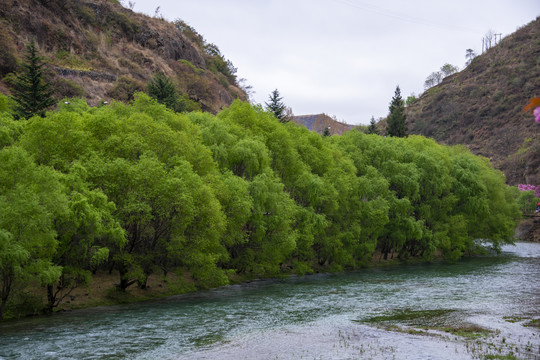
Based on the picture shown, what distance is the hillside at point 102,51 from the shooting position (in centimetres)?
8044

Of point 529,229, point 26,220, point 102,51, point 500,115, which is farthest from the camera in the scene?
point 500,115

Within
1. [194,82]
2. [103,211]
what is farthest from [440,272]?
[194,82]

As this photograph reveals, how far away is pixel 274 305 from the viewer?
3828 cm

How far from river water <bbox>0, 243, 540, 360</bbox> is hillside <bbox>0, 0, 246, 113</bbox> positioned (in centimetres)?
4717

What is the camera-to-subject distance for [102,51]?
322 feet

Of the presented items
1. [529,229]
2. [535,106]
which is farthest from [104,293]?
[529,229]

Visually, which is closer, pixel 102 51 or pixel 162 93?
pixel 162 93

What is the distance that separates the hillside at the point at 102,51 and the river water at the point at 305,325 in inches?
1857

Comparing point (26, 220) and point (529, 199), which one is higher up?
point (529, 199)

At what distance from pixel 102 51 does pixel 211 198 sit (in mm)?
68324

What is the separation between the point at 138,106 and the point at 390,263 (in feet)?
133

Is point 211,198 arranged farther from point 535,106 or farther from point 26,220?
point 535,106

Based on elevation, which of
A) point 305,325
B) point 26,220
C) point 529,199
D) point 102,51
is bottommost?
point 305,325

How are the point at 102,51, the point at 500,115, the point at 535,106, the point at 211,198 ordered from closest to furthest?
the point at 535,106
the point at 211,198
the point at 102,51
the point at 500,115
